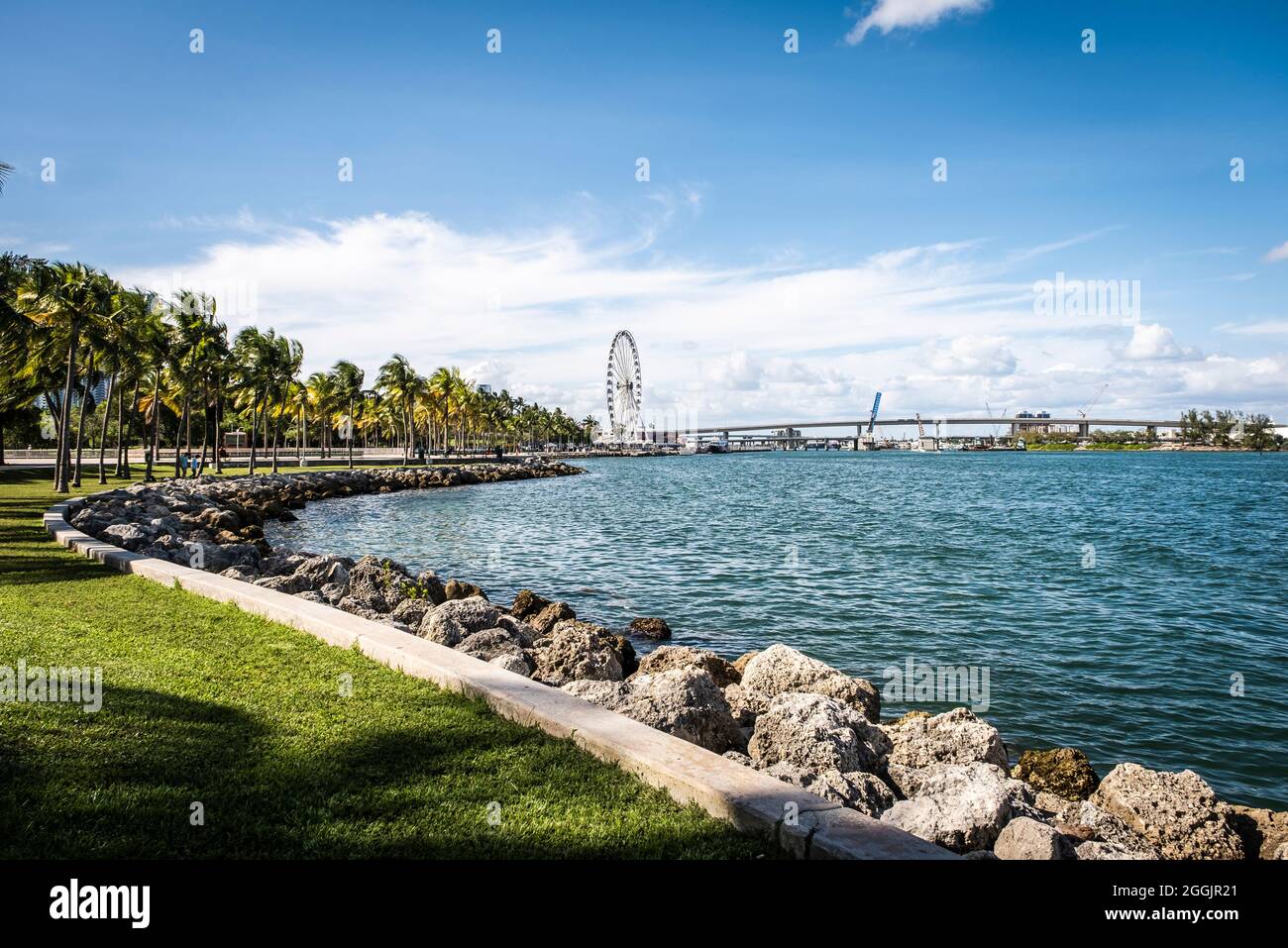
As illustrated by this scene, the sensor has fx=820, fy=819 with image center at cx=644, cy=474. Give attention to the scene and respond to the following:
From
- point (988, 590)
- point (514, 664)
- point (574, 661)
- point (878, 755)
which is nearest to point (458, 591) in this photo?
point (574, 661)

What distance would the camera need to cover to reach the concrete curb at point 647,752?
4.77 meters

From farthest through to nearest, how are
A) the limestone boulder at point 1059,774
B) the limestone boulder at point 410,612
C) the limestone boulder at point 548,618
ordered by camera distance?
the limestone boulder at point 548,618
the limestone boulder at point 410,612
the limestone boulder at point 1059,774

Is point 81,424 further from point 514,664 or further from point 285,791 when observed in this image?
point 285,791

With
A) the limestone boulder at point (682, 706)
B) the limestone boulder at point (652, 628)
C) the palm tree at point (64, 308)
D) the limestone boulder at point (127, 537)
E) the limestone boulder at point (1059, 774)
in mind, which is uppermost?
the palm tree at point (64, 308)

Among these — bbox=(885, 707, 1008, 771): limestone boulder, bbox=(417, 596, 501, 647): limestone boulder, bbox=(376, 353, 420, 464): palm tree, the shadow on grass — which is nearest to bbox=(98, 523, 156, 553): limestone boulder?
bbox=(417, 596, 501, 647): limestone boulder

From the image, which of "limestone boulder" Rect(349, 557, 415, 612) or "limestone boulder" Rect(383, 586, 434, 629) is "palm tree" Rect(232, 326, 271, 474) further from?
"limestone boulder" Rect(383, 586, 434, 629)

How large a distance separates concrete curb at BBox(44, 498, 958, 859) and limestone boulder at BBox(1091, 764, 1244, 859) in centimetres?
349

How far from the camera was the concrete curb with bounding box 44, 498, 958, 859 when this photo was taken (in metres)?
4.77

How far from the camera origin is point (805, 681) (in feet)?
33.7

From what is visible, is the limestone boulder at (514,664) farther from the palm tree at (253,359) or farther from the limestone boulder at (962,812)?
the palm tree at (253,359)

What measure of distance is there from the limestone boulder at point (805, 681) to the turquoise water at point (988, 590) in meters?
1.78

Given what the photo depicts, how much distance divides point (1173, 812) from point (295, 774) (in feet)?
23.3

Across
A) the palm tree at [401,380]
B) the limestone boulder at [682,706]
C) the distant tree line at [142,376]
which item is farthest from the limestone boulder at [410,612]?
the palm tree at [401,380]

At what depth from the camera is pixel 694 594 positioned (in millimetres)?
20516
